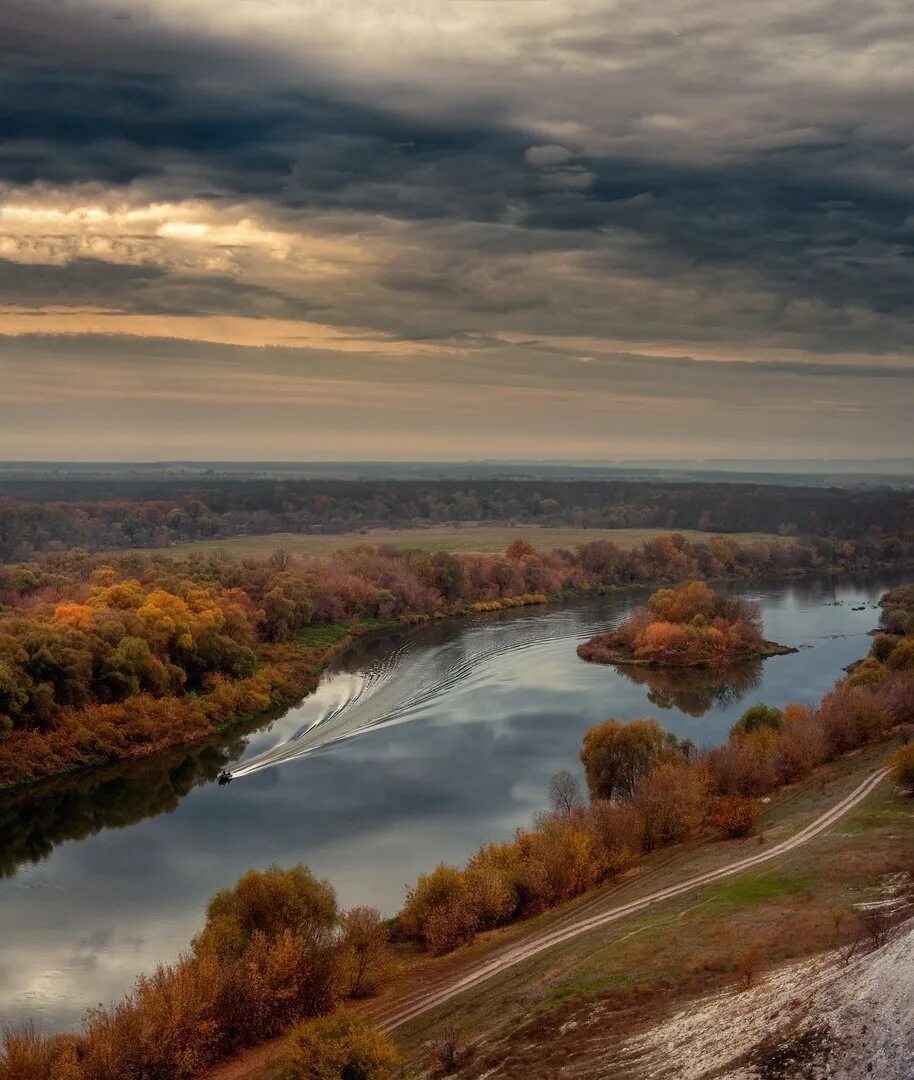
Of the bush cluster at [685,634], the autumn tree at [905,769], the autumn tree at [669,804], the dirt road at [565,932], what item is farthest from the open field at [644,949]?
the bush cluster at [685,634]

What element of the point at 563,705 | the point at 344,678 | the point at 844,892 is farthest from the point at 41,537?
the point at 844,892

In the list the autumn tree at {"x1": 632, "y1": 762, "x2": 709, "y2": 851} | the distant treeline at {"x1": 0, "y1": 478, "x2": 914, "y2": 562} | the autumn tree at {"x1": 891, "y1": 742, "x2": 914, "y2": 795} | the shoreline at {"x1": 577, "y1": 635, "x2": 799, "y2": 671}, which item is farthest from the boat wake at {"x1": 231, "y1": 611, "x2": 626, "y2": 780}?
the distant treeline at {"x1": 0, "y1": 478, "x2": 914, "y2": 562}

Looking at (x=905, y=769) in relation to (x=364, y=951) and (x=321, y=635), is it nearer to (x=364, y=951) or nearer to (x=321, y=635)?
(x=364, y=951)

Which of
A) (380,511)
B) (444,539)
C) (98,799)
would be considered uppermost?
(380,511)

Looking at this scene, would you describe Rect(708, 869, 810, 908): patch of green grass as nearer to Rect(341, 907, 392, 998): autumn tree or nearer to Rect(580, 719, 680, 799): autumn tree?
Rect(341, 907, 392, 998): autumn tree

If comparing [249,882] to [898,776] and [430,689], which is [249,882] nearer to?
[898,776]

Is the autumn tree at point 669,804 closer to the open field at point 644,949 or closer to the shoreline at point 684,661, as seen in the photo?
the open field at point 644,949

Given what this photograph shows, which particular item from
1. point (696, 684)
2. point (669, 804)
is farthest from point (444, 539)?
point (669, 804)
